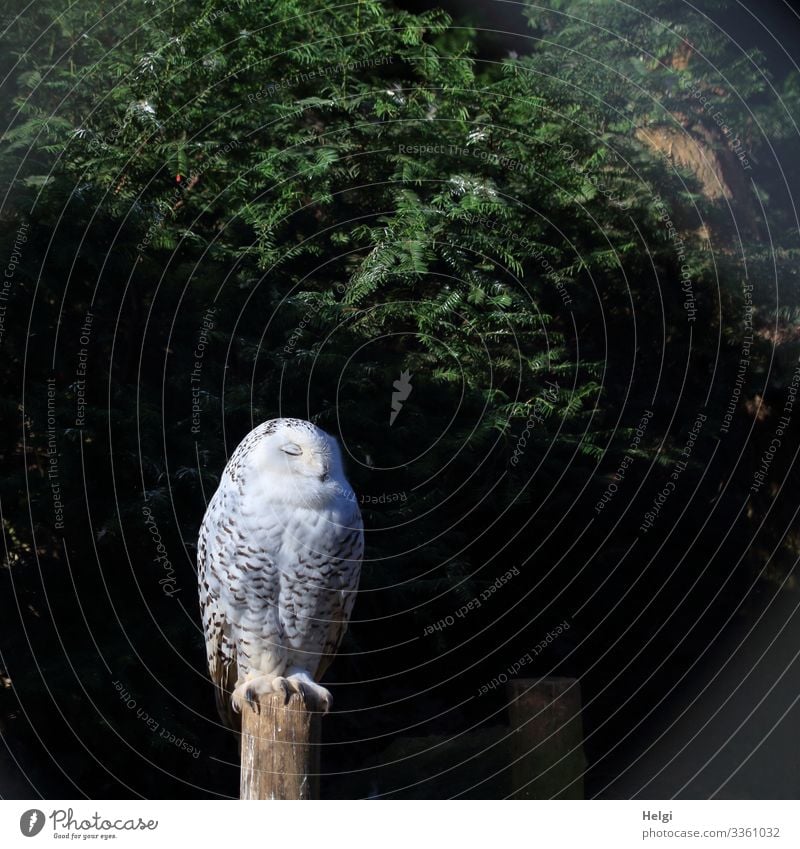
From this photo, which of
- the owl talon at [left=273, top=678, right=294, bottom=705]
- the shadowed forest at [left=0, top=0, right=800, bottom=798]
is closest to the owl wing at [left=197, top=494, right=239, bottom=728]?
the owl talon at [left=273, top=678, right=294, bottom=705]

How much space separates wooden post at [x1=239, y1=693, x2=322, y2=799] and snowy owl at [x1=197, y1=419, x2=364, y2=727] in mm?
259

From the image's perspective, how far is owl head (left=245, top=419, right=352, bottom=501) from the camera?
2904 mm

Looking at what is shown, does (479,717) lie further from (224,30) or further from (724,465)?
(224,30)

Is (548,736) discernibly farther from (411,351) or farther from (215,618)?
(411,351)

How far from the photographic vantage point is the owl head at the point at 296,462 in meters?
2.90

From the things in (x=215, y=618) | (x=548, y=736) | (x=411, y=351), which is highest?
(x=411, y=351)

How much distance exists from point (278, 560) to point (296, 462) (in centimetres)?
31

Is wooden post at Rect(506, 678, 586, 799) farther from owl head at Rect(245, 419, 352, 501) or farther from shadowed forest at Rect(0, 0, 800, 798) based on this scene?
shadowed forest at Rect(0, 0, 800, 798)

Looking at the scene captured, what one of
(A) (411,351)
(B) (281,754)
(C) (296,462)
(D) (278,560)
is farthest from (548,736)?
(A) (411,351)

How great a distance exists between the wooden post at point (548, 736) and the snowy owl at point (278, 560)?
0.60 metres

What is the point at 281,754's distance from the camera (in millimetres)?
2586

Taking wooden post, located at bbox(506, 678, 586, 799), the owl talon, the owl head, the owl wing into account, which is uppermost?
the owl head

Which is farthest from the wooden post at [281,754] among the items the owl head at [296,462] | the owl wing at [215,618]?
the owl head at [296,462]

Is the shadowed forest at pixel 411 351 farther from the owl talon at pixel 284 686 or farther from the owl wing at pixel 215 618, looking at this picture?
the owl talon at pixel 284 686
